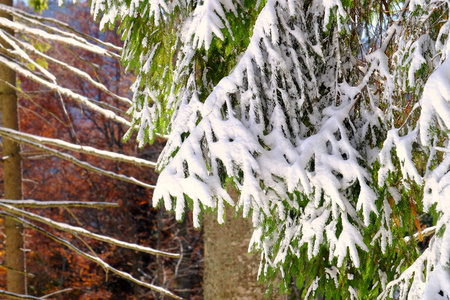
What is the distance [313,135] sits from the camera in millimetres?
2496

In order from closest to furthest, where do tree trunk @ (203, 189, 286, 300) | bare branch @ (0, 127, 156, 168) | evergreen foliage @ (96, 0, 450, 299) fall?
1. evergreen foliage @ (96, 0, 450, 299)
2. tree trunk @ (203, 189, 286, 300)
3. bare branch @ (0, 127, 156, 168)

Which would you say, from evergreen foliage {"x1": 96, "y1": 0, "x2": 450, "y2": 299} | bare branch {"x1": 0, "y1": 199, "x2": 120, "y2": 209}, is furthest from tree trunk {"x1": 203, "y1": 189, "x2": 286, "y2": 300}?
bare branch {"x1": 0, "y1": 199, "x2": 120, "y2": 209}

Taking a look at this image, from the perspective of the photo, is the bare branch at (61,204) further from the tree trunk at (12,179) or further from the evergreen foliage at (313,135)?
the tree trunk at (12,179)

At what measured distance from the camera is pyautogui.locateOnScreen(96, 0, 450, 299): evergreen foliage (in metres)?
2.23

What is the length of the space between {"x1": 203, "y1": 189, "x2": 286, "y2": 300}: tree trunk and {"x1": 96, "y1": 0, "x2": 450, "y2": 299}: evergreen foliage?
34 centimetres

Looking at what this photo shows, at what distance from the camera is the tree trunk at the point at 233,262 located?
3498 millimetres

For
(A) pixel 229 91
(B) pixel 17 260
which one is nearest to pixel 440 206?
(A) pixel 229 91

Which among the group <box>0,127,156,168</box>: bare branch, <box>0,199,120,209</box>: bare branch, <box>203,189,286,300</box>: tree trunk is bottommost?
<box>203,189,286,300</box>: tree trunk

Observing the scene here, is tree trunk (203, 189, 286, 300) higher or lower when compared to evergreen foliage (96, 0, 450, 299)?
lower

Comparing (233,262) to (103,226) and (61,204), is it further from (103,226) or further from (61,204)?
(103,226)

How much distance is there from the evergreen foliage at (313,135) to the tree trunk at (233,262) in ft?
1.10

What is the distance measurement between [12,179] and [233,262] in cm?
451

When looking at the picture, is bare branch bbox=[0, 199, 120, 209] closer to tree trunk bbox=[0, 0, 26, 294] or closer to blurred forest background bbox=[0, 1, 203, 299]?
tree trunk bbox=[0, 0, 26, 294]

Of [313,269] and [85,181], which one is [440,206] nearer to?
[313,269]
